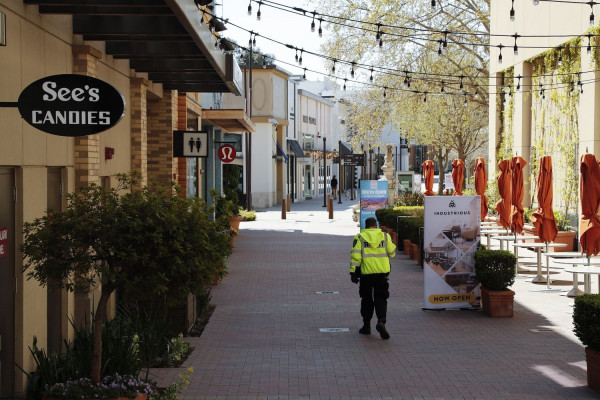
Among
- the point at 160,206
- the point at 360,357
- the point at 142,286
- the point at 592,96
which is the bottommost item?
the point at 360,357

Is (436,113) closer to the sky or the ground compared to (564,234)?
closer to the sky

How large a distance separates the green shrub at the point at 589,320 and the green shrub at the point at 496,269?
15.4ft

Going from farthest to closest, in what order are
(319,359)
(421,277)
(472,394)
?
(421,277), (319,359), (472,394)

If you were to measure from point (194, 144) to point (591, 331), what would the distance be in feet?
36.6

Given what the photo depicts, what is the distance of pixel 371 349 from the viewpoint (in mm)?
11969

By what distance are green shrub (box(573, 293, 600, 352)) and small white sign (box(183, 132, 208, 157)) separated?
10646 mm

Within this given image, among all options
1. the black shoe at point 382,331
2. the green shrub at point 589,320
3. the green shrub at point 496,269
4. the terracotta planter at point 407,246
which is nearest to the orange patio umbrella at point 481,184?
the terracotta planter at point 407,246

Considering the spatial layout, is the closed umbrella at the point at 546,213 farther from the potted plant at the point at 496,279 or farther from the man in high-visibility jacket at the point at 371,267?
the man in high-visibility jacket at the point at 371,267

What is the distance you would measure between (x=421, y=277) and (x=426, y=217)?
5021mm

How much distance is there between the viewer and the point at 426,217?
50.3ft

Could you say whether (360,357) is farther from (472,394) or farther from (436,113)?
(436,113)

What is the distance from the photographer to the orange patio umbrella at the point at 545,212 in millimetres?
17609

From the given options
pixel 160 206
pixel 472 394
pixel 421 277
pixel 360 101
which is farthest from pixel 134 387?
pixel 360 101

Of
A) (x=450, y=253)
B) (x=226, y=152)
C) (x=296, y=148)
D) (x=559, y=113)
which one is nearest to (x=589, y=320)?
(x=450, y=253)
